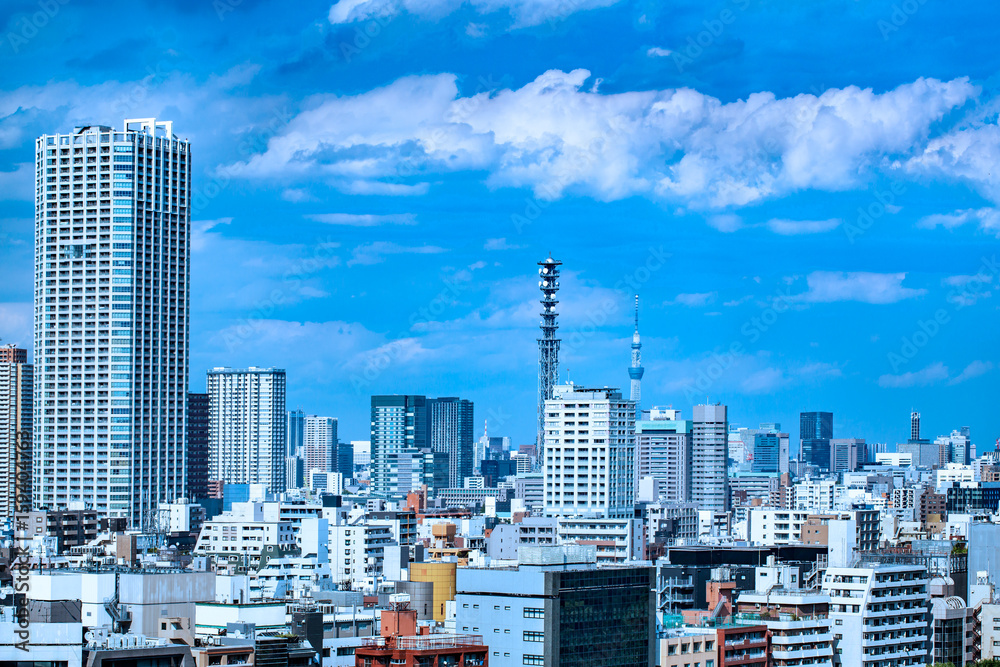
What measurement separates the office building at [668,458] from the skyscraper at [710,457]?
123cm

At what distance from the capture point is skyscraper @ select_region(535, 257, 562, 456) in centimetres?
16800

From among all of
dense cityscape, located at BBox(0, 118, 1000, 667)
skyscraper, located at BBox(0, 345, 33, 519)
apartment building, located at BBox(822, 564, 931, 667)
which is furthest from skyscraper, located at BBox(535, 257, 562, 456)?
apartment building, located at BBox(822, 564, 931, 667)

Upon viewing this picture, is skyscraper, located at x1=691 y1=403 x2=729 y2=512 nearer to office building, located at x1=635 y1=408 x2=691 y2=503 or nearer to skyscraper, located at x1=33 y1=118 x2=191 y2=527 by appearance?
office building, located at x1=635 y1=408 x2=691 y2=503

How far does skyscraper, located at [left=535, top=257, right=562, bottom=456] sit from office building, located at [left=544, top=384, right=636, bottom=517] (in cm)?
5838

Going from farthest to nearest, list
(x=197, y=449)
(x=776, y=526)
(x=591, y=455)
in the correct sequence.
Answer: (x=197, y=449)
(x=776, y=526)
(x=591, y=455)

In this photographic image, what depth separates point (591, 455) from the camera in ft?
352

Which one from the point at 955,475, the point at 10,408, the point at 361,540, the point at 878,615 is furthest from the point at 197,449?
the point at 955,475

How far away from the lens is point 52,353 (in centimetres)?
11662

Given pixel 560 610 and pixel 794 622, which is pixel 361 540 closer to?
pixel 794 622

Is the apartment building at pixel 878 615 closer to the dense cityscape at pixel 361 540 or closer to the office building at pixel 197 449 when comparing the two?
the dense cityscape at pixel 361 540

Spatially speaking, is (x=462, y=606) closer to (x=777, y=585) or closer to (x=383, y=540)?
(x=777, y=585)

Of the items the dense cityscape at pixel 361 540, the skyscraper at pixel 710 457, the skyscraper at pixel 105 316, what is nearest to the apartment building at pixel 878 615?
the dense cityscape at pixel 361 540

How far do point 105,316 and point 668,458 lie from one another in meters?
81.1

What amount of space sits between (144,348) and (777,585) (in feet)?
200
